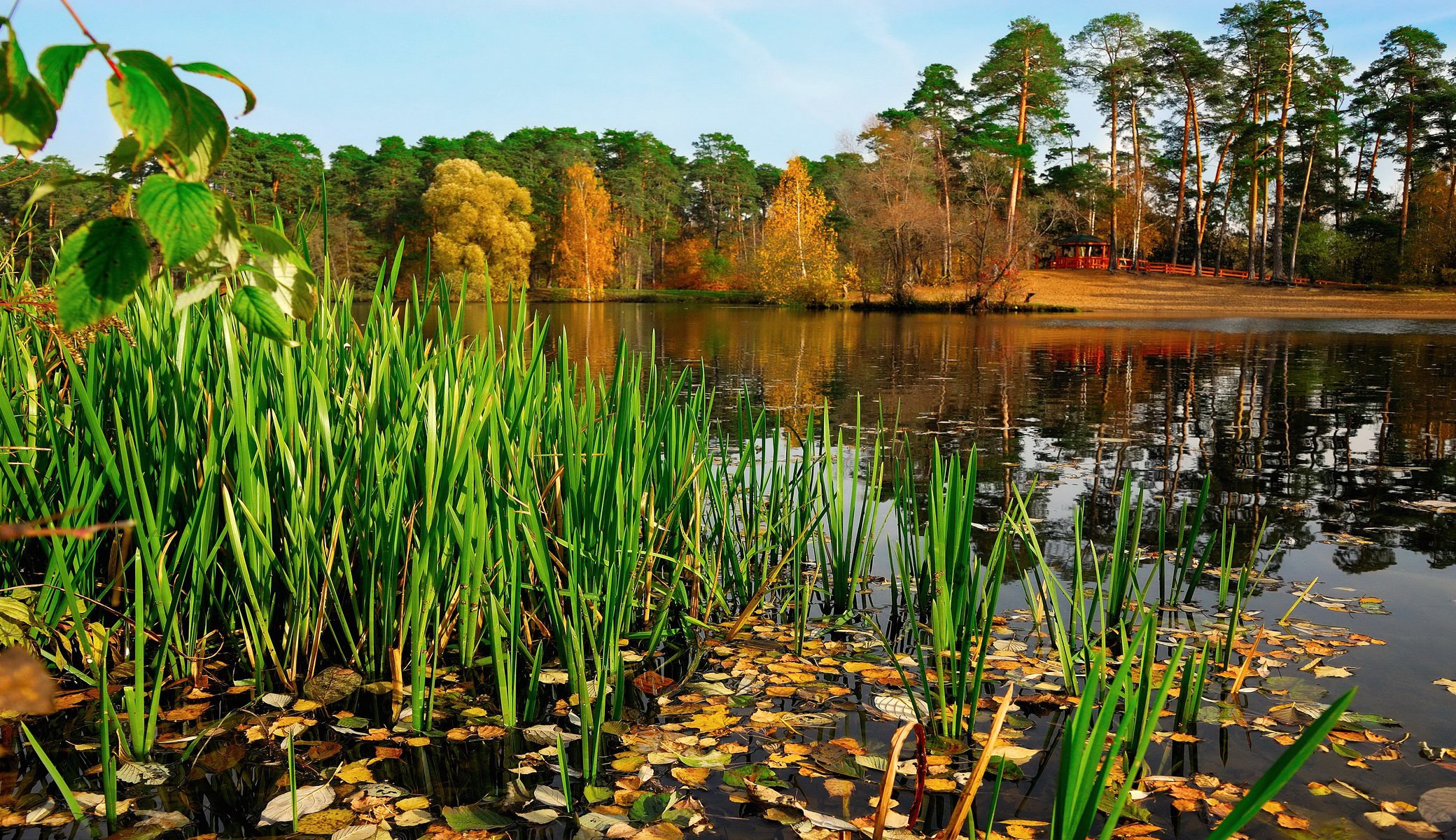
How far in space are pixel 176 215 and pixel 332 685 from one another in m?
1.99

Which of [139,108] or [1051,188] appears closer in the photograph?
[139,108]

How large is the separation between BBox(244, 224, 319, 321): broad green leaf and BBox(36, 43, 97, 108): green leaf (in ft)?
0.55

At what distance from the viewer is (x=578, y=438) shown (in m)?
2.59

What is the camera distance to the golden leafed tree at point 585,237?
42.1m

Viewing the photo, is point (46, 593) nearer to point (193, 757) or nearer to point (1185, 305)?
point (193, 757)

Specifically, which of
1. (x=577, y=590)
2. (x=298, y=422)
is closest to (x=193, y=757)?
(x=298, y=422)

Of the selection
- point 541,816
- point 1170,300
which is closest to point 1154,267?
point 1170,300

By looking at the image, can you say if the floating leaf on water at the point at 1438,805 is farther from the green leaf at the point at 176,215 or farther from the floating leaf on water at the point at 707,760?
the green leaf at the point at 176,215

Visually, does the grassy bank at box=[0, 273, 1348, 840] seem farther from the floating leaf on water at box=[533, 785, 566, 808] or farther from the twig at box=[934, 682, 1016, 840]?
the twig at box=[934, 682, 1016, 840]

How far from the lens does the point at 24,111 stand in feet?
2.28

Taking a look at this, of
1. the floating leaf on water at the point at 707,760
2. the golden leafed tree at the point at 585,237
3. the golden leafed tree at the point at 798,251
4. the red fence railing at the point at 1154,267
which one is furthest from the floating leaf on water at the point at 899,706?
the red fence railing at the point at 1154,267

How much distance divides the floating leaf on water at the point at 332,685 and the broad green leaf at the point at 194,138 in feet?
6.33

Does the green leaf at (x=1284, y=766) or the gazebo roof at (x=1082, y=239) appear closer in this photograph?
the green leaf at (x=1284, y=766)

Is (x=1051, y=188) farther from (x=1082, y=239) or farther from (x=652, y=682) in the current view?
(x=652, y=682)
